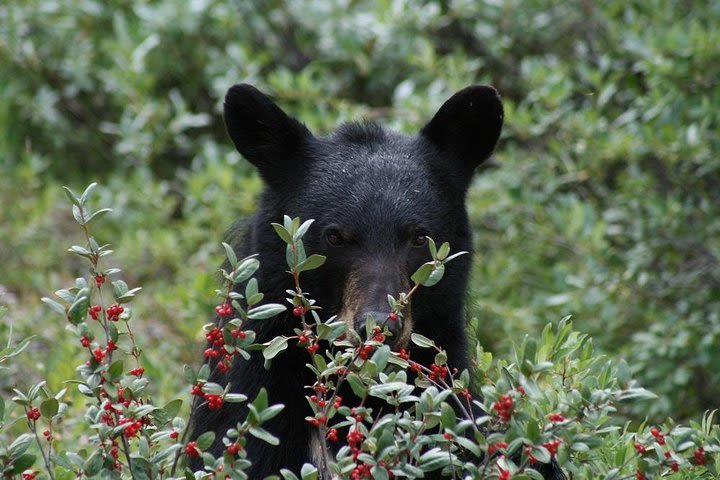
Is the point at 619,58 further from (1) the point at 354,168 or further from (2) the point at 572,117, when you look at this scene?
(1) the point at 354,168

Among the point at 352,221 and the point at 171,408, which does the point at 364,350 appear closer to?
the point at 171,408

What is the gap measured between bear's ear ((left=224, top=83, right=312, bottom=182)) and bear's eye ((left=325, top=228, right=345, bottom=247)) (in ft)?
1.51

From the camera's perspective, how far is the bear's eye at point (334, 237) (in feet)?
14.4

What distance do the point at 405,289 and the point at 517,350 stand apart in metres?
0.84

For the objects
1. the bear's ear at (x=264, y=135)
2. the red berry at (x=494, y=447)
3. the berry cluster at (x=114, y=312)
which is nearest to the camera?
the red berry at (x=494, y=447)

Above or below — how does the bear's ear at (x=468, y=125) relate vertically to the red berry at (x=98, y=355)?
below

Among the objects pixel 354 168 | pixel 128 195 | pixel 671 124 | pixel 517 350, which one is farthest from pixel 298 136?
pixel 128 195

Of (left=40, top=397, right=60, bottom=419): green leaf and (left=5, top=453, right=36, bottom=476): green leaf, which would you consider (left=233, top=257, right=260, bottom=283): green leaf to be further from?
(left=5, top=453, right=36, bottom=476): green leaf

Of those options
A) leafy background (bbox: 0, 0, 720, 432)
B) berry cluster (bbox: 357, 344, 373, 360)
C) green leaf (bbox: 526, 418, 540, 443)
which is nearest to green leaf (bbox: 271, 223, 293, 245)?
berry cluster (bbox: 357, 344, 373, 360)

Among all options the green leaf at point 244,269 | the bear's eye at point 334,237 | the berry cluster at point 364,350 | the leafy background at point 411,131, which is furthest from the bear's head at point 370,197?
the green leaf at point 244,269

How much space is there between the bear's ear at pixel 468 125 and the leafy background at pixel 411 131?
74 cm

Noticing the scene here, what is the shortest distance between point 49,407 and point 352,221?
1588mm

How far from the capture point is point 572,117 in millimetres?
7293

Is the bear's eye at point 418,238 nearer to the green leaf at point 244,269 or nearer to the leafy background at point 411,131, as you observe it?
the leafy background at point 411,131
